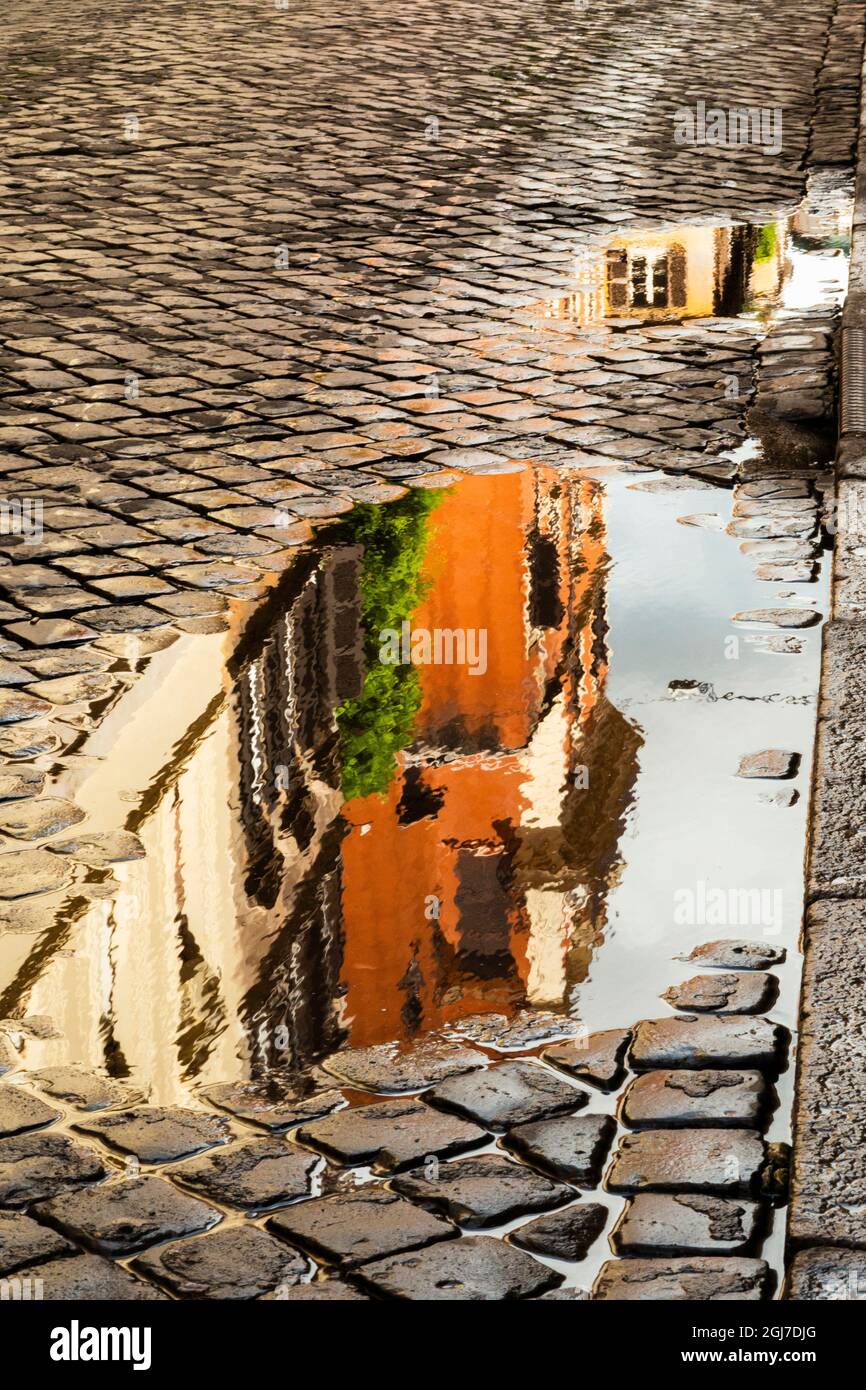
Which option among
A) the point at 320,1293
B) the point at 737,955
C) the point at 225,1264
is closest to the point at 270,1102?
the point at 225,1264

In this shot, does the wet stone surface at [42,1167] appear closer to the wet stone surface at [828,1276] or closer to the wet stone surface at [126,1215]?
the wet stone surface at [126,1215]

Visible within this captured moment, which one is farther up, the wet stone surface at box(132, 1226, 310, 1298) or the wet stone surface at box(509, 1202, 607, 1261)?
the wet stone surface at box(509, 1202, 607, 1261)

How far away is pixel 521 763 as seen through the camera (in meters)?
4.25

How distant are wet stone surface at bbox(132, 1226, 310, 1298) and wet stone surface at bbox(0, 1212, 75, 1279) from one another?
13 cm

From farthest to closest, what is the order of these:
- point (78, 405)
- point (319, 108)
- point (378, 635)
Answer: point (319, 108), point (78, 405), point (378, 635)

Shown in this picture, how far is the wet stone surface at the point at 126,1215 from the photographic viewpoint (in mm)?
2727

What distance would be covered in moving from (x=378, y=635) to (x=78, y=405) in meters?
2.45

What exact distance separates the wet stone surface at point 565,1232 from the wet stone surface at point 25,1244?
27.4 inches

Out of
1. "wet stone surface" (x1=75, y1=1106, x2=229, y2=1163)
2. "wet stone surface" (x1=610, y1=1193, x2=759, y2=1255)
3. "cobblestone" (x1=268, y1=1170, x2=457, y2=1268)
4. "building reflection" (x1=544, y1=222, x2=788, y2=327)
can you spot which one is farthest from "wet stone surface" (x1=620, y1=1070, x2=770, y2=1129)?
"building reflection" (x1=544, y1=222, x2=788, y2=327)

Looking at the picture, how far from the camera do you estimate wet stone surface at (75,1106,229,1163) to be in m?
2.96

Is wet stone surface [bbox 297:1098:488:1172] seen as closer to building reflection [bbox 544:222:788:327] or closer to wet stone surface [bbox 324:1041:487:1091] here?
wet stone surface [bbox 324:1041:487:1091]

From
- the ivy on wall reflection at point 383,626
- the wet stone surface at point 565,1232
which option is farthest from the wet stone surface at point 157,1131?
the ivy on wall reflection at point 383,626

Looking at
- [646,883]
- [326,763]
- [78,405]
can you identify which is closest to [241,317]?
[78,405]
